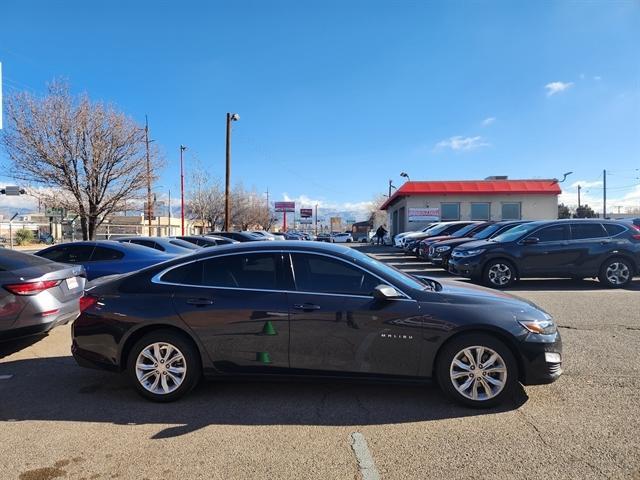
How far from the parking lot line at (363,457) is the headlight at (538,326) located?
176 cm

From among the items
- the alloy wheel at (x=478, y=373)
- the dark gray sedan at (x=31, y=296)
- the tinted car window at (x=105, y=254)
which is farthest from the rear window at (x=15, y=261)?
the alloy wheel at (x=478, y=373)

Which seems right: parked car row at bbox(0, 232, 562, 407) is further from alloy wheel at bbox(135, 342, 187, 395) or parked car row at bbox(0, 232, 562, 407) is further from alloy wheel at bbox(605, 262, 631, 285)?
alloy wheel at bbox(605, 262, 631, 285)

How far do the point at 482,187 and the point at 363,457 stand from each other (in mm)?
32603

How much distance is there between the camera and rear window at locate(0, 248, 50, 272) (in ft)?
18.4

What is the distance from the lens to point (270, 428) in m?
3.60

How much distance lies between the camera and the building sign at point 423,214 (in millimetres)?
33500

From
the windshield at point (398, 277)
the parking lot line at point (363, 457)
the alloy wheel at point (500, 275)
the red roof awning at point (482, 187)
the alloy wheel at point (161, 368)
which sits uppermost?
the red roof awning at point (482, 187)

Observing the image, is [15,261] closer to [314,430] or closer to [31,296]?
[31,296]

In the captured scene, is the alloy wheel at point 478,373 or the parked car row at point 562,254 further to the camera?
the parked car row at point 562,254

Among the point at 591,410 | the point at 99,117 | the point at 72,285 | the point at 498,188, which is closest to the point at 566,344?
the point at 591,410

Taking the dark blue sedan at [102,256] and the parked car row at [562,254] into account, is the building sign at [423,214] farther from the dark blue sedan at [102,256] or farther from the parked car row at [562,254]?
the dark blue sedan at [102,256]

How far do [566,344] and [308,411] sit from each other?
3788 millimetres

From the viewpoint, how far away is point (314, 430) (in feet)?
11.7

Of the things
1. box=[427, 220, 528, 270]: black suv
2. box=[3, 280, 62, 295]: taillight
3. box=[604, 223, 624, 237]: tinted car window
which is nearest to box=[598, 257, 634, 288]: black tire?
box=[604, 223, 624, 237]: tinted car window
